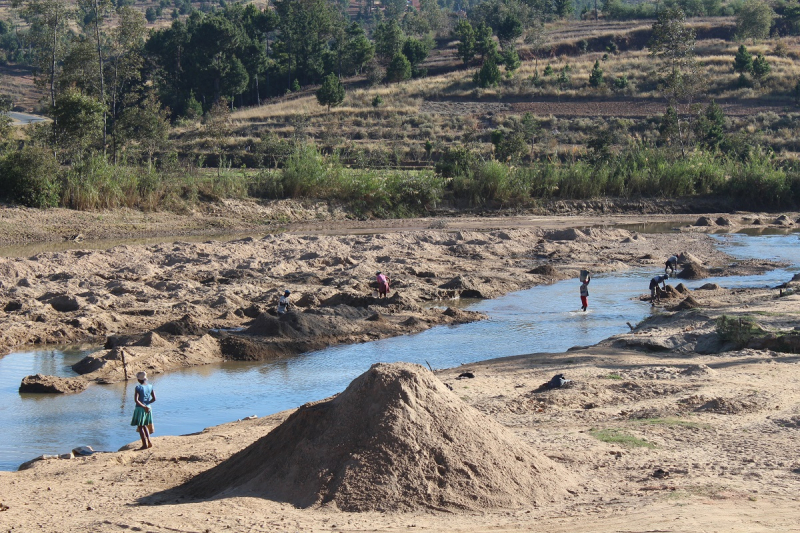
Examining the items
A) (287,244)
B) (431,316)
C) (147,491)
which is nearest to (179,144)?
(287,244)

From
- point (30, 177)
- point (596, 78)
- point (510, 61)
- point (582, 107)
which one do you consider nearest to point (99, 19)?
point (30, 177)

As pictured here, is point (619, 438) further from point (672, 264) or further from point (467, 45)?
point (467, 45)

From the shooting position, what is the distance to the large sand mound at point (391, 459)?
7070mm

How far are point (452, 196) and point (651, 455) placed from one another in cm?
3069

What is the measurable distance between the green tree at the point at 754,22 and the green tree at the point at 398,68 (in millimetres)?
32729

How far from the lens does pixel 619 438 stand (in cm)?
880

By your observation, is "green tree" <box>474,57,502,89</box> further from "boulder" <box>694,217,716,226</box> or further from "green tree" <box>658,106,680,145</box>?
"boulder" <box>694,217,716,226</box>

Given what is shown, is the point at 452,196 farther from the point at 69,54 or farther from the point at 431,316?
the point at 431,316

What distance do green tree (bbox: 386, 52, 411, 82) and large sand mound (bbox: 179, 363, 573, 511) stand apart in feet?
226

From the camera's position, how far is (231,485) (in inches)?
297

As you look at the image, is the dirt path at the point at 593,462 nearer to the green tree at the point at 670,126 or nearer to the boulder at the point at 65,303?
the boulder at the point at 65,303

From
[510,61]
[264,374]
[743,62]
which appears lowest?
[264,374]

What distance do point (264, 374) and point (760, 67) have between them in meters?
63.3

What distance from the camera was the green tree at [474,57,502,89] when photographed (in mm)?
70125
